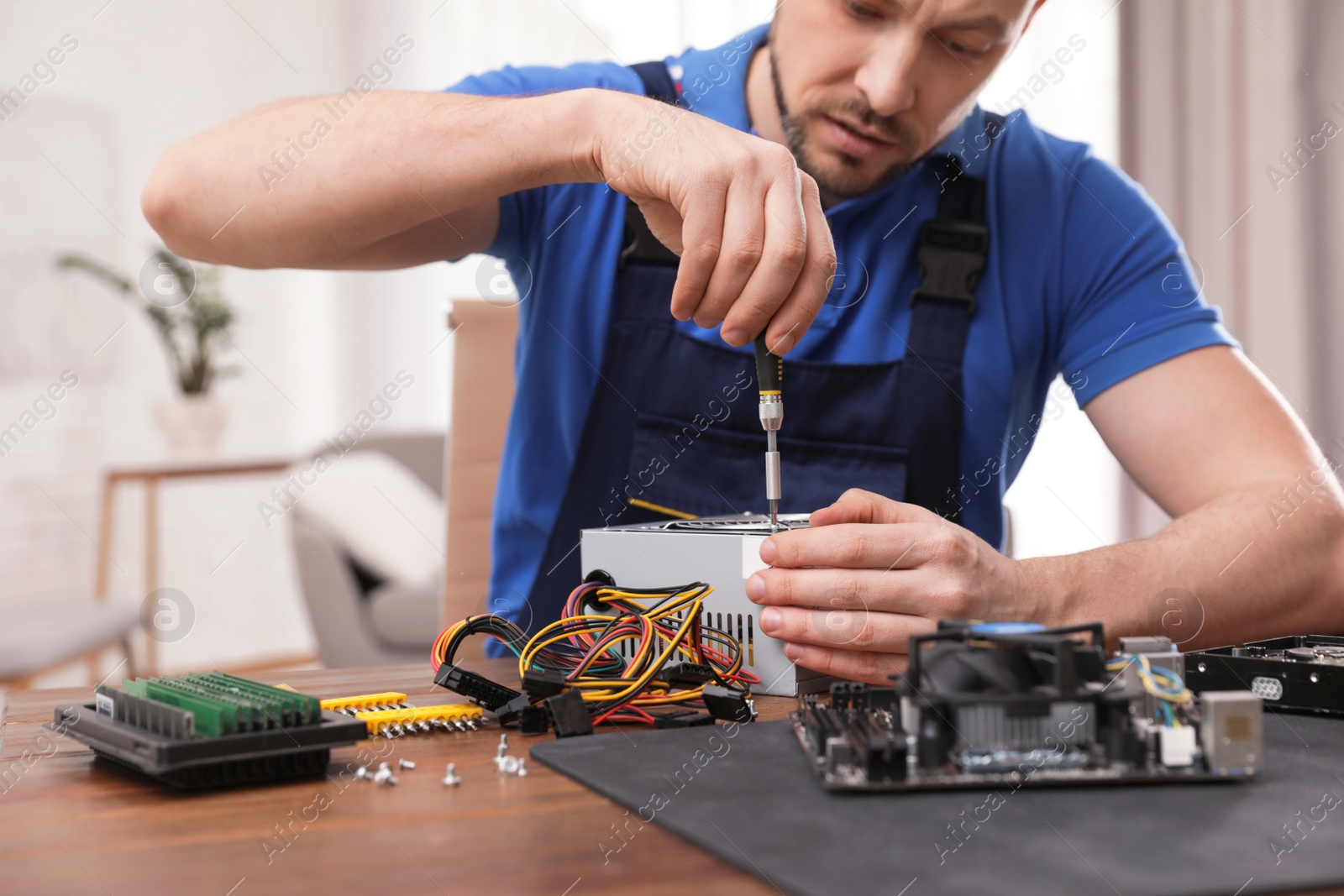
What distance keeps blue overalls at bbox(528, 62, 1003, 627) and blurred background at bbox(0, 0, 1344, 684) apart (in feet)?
5.05

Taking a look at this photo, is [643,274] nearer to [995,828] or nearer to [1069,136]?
[995,828]

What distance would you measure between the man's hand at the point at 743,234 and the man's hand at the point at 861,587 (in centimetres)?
16

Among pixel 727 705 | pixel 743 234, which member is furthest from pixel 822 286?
pixel 727 705

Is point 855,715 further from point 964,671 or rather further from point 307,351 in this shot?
point 307,351

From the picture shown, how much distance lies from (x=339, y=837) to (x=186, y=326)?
117 inches

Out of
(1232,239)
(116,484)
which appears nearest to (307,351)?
(116,484)

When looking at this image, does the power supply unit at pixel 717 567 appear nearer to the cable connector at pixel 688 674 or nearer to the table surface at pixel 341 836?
the cable connector at pixel 688 674

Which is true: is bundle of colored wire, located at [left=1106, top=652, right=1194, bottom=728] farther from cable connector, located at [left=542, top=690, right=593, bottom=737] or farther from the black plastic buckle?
the black plastic buckle

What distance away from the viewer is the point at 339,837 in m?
0.48

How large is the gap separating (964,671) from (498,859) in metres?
0.24

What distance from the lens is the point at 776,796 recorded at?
516mm

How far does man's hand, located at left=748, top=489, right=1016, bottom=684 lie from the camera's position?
74 cm

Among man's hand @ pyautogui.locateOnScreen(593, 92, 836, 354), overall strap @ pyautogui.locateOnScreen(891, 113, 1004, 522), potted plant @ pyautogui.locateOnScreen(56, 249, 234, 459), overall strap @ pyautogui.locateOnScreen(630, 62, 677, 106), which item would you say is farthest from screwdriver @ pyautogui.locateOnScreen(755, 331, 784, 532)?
potted plant @ pyautogui.locateOnScreen(56, 249, 234, 459)

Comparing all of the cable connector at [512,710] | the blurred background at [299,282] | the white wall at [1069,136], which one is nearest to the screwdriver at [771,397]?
the cable connector at [512,710]
